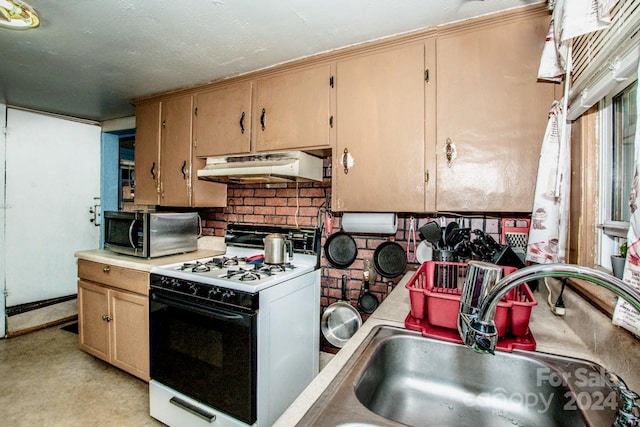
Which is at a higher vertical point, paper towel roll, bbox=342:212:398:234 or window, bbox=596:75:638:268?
window, bbox=596:75:638:268

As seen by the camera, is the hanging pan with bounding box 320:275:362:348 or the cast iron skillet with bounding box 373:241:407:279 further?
the hanging pan with bounding box 320:275:362:348

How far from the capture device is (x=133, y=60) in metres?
2.04

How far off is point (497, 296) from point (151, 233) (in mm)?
2321

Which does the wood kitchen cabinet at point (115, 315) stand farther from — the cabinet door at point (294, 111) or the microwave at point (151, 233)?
the cabinet door at point (294, 111)

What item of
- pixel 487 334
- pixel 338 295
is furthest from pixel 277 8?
pixel 338 295

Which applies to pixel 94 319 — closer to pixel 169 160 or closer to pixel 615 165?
pixel 169 160

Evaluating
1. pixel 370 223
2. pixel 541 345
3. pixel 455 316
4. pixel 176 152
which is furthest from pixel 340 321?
pixel 176 152

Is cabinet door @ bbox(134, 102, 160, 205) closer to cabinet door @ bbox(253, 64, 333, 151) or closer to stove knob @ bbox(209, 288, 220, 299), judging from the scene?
cabinet door @ bbox(253, 64, 333, 151)

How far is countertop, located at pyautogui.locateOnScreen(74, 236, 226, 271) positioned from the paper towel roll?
4.10 ft

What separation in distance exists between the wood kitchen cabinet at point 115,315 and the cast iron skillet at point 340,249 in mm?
1297

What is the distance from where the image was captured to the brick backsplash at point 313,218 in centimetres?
202

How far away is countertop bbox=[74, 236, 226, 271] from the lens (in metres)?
2.18

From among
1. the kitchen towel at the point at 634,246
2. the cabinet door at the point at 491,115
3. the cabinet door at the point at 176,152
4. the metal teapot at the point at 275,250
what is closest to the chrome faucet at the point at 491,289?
the kitchen towel at the point at 634,246

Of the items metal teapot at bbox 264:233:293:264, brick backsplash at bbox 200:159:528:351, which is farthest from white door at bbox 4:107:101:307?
metal teapot at bbox 264:233:293:264
